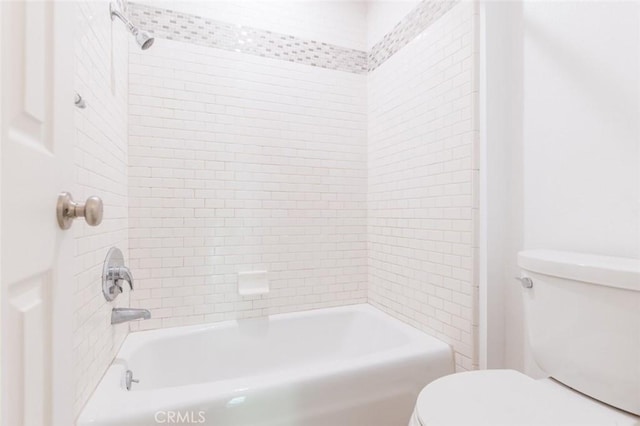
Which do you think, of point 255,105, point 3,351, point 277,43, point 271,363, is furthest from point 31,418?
point 277,43

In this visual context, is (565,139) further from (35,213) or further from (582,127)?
(35,213)

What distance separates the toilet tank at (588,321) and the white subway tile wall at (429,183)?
322mm

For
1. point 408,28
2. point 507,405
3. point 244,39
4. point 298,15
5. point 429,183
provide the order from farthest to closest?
point 298,15 → point 244,39 → point 408,28 → point 429,183 → point 507,405

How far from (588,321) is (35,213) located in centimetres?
127

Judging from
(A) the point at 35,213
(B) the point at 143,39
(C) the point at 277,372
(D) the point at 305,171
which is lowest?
(C) the point at 277,372

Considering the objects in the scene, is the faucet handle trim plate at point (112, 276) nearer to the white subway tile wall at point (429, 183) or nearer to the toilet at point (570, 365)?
the toilet at point (570, 365)

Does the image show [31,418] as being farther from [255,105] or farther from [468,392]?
[255,105]

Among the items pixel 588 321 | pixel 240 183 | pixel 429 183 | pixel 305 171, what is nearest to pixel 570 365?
pixel 588 321

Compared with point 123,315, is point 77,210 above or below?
above

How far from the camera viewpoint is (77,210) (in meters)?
0.53

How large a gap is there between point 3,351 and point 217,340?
1.47 m

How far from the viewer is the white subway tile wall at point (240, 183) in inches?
65.2

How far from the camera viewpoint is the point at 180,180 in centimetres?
170

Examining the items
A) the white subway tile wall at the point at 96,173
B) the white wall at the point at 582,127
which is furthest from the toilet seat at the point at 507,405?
the white subway tile wall at the point at 96,173
